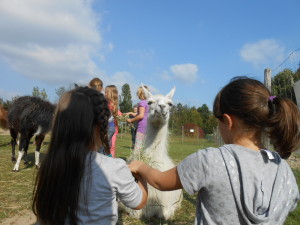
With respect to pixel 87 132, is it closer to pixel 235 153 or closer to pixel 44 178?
pixel 44 178

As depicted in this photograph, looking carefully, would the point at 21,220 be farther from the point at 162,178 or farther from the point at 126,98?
the point at 126,98

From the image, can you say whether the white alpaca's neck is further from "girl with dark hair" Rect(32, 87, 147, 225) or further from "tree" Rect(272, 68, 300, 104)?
"tree" Rect(272, 68, 300, 104)

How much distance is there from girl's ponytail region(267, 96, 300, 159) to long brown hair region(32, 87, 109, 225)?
2.72 ft

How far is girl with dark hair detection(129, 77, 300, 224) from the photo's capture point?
1.18 metres

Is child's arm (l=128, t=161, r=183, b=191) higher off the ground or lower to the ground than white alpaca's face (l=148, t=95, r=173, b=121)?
lower

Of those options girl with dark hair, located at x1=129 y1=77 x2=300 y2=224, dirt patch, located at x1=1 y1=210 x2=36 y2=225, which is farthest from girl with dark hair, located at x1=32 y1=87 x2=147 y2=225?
dirt patch, located at x1=1 y1=210 x2=36 y2=225

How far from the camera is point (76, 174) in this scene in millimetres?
1242

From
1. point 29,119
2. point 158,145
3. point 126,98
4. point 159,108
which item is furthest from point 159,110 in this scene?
point 126,98

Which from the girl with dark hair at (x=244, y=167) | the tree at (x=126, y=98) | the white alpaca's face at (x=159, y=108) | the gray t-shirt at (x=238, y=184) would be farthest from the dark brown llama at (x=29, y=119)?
the tree at (x=126, y=98)

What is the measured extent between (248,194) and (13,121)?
20.7 ft

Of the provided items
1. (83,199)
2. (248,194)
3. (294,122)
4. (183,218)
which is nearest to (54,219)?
(83,199)

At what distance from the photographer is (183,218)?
342 cm

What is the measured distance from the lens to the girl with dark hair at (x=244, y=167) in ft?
3.87

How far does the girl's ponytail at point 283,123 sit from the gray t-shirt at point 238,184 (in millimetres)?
122
